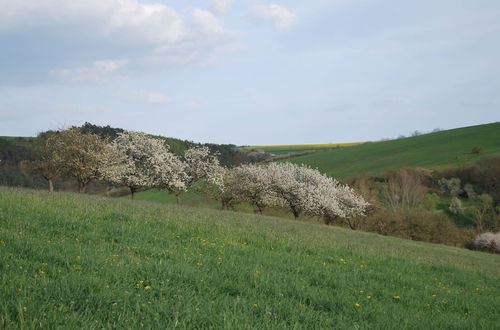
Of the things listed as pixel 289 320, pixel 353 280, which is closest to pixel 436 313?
pixel 353 280

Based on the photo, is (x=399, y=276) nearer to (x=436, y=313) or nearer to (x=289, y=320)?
(x=436, y=313)

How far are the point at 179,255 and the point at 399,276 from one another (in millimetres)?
6198

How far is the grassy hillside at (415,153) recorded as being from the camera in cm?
9069

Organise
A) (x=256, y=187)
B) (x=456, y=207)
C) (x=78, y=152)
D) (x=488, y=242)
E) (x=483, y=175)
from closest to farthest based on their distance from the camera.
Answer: (x=78, y=152) < (x=488, y=242) < (x=256, y=187) < (x=456, y=207) < (x=483, y=175)

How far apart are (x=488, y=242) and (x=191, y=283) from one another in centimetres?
5315

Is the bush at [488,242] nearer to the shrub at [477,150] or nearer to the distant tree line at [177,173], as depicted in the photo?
the distant tree line at [177,173]

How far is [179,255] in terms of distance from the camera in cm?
940

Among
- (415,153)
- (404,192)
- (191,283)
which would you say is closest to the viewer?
(191,283)

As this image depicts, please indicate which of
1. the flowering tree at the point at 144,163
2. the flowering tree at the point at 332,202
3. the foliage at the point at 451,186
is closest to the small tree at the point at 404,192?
the foliage at the point at 451,186

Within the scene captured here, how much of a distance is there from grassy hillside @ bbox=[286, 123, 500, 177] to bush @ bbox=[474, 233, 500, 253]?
3469cm

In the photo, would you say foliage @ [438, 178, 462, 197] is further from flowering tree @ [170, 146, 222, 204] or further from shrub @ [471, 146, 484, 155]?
flowering tree @ [170, 146, 222, 204]

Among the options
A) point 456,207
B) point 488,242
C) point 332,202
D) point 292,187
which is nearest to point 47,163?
point 292,187

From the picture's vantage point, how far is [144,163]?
50.0 metres

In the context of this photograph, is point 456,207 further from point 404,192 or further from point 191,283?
point 191,283
